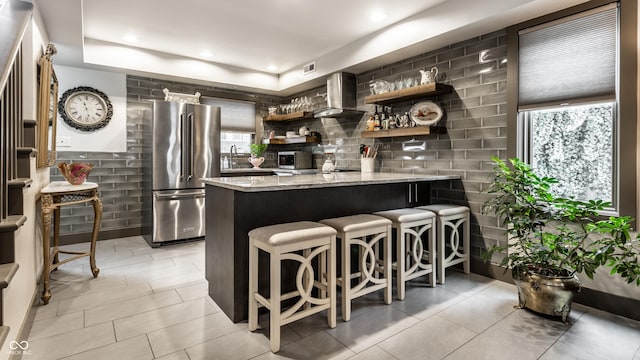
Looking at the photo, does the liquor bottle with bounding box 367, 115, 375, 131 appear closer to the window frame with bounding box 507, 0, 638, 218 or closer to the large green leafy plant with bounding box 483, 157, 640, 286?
the large green leafy plant with bounding box 483, 157, 640, 286

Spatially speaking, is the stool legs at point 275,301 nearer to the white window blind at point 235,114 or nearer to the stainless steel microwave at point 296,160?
the stainless steel microwave at point 296,160

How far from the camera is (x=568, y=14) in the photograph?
8.77 feet

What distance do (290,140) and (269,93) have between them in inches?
42.7

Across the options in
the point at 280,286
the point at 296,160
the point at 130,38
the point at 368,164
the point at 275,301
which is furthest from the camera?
the point at 296,160

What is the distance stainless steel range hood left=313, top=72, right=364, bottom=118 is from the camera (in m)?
4.58

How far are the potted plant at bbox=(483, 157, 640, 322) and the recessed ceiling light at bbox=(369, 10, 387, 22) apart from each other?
6.63ft

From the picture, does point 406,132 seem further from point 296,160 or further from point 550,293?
point 296,160

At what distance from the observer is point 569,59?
2691 millimetres

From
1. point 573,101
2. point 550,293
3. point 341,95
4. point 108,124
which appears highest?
point 341,95

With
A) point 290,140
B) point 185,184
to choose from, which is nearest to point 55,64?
point 185,184

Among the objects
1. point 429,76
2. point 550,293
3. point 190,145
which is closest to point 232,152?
point 190,145

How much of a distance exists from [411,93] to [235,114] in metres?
3.35

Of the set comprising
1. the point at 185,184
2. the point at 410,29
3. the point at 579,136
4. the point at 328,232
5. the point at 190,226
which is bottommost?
the point at 190,226

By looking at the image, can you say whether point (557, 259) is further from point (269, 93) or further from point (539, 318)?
point (269, 93)
